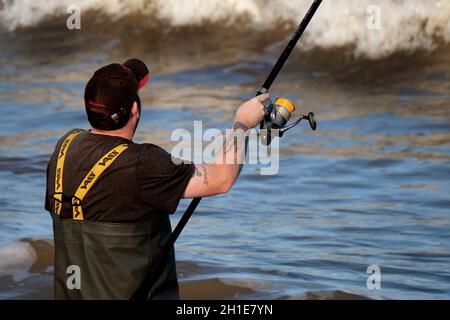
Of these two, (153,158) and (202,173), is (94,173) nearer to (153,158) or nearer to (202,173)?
(153,158)

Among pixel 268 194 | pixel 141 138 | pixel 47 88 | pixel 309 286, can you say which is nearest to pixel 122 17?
pixel 47 88

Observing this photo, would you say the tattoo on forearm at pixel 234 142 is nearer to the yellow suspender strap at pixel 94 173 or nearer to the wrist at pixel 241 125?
the wrist at pixel 241 125

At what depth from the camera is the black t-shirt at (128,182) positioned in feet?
11.8

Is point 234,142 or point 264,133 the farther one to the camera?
point 264,133

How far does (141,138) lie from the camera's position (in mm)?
9703

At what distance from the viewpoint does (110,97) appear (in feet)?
12.1

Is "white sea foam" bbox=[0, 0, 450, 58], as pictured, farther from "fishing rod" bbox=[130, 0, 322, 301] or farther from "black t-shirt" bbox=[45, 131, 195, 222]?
"black t-shirt" bbox=[45, 131, 195, 222]

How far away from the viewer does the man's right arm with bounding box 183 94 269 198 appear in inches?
144

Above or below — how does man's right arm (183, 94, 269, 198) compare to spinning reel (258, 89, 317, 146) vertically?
below

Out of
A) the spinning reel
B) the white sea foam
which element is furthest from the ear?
the white sea foam

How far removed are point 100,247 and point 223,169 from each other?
0.51m

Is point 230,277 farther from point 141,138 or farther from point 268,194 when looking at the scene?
point 141,138

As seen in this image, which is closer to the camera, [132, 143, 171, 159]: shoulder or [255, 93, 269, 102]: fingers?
[132, 143, 171, 159]: shoulder

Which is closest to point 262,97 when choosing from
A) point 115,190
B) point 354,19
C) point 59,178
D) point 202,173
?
point 202,173
